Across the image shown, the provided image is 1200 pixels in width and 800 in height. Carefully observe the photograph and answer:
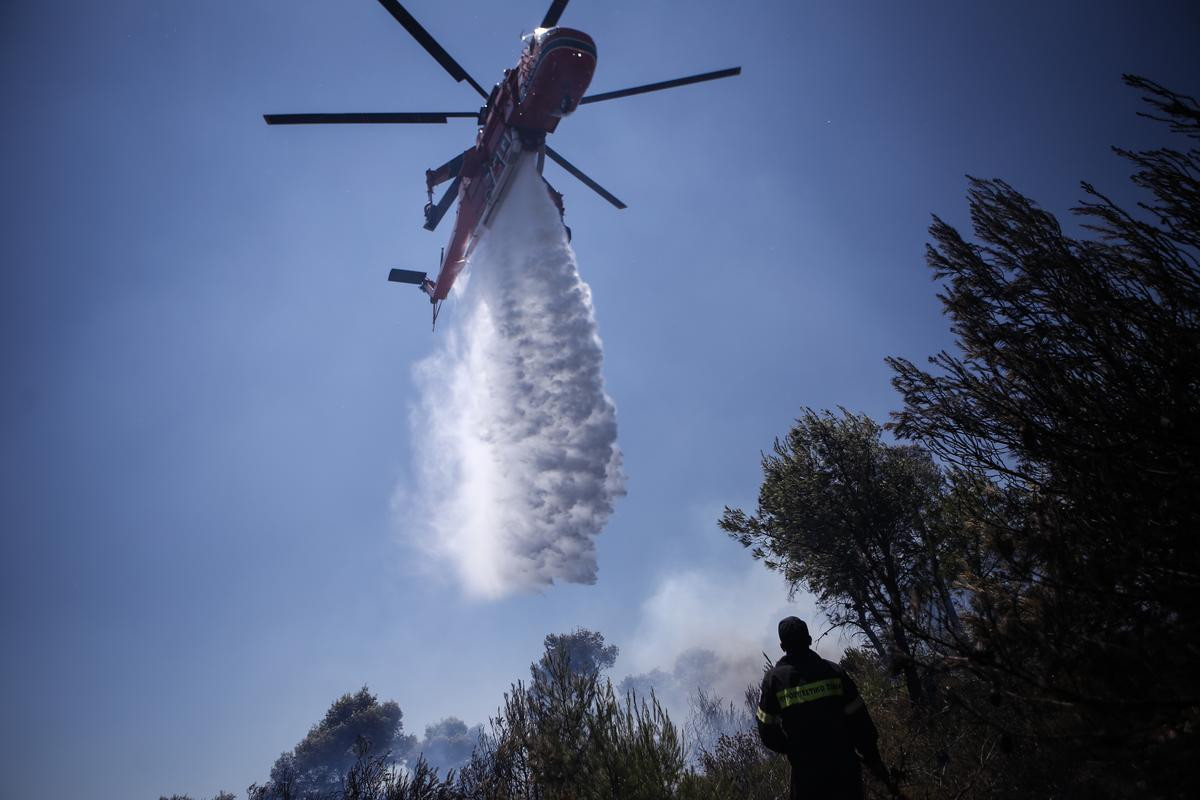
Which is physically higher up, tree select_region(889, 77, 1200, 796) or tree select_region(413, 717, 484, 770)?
tree select_region(413, 717, 484, 770)

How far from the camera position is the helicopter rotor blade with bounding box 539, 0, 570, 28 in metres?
13.0

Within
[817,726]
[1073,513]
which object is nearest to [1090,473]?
[1073,513]

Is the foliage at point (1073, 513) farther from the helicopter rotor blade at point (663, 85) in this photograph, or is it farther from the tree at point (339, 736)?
the tree at point (339, 736)

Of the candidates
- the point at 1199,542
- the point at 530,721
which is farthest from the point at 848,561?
the point at 1199,542

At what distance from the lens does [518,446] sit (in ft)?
52.3

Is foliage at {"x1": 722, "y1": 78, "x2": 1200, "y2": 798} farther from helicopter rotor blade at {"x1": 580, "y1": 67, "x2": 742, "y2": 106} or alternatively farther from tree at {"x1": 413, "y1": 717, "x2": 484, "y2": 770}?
tree at {"x1": 413, "y1": 717, "x2": 484, "y2": 770}

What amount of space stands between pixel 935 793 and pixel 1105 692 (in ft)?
16.2

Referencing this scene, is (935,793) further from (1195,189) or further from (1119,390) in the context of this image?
(1195,189)

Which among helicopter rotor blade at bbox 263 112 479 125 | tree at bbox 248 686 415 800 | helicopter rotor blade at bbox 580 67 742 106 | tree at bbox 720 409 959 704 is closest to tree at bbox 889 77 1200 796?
tree at bbox 720 409 959 704

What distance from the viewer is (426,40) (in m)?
12.1

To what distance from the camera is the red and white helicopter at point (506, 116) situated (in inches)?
503

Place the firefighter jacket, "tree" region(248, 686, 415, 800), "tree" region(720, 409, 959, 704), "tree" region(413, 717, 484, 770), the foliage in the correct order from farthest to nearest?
1. "tree" region(413, 717, 484, 770)
2. "tree" region(248, 686, 415, 800)
3. "tree" region(720, 409, 959, 704)
4. the firefighter jacket
5. the foliage

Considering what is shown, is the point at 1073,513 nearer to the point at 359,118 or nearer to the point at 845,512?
the point at 845,512

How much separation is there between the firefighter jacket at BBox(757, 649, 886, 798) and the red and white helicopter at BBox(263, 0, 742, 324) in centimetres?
1487
